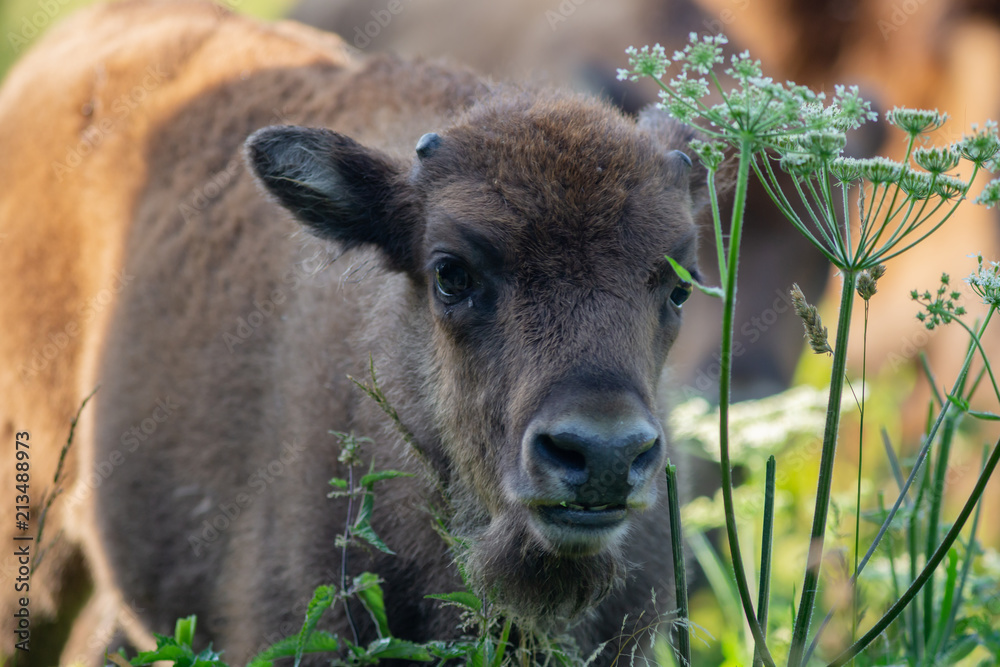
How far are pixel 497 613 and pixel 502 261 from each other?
53.5 inches

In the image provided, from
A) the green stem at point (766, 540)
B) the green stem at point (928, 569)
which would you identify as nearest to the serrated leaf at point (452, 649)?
the green stem at point (766, 540)

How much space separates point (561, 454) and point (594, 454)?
0.52 feet

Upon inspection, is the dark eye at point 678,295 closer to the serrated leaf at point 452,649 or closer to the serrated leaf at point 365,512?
the serrated leaf at point 365,512

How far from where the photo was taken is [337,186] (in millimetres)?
4359

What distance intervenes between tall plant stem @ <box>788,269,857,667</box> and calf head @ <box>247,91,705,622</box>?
1.98ft

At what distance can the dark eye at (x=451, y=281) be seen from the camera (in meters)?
3.93

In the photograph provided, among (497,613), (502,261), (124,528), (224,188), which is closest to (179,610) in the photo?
(124,528)

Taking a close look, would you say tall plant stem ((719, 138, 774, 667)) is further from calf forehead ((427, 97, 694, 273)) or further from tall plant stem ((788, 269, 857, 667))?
calf forehead ((427, 97, 694, 273))

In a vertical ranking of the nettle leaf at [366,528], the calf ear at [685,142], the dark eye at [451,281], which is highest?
the calf ear at [685,142]

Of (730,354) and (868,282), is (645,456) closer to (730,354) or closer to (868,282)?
(730,354)

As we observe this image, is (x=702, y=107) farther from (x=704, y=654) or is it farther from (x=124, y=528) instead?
(x=124, y=528)

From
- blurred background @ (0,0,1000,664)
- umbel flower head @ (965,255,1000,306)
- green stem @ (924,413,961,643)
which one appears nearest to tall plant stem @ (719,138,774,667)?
umbel flower head @ (965,255,1000,306)

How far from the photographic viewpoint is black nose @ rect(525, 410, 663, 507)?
3.17 meters

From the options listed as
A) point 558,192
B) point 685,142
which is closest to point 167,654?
point 558,192
